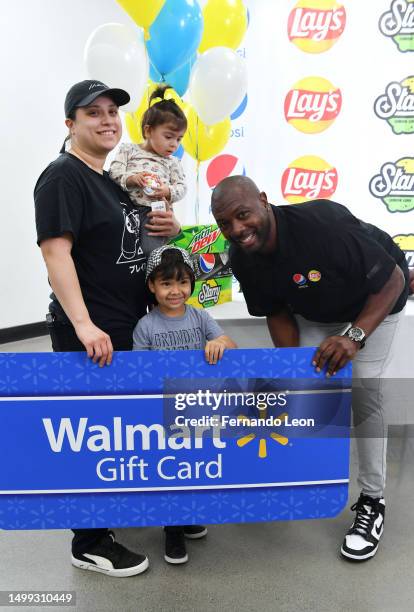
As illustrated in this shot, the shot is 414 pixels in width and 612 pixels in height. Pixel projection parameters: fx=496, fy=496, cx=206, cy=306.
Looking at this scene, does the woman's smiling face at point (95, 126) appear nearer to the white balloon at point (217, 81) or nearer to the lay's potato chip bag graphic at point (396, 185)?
Result: the white balloon at point (217, 81)

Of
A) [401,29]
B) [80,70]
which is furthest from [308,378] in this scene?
[80,70]

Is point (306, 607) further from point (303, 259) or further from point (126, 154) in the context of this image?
point (126, 154)

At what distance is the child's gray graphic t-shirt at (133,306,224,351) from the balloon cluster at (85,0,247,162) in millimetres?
2060

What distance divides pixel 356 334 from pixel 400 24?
12.2 ft

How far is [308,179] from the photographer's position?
4.48 metres

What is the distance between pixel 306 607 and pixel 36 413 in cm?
95

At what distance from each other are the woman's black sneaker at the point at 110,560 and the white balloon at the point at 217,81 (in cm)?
278

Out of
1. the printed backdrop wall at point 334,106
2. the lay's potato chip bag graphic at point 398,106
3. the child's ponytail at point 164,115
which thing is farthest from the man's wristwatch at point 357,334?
the lay's potato chip bag graphic at point 398,106

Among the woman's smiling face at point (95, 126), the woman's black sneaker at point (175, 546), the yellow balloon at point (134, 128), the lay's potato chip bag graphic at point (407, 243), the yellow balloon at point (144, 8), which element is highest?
the yellow balloon at point (144, 8)

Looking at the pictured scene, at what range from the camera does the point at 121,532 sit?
1.82 meters

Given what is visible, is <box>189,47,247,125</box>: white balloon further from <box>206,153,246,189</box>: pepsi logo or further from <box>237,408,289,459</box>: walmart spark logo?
<box>237,408,289,459</box>: walmart spark logo

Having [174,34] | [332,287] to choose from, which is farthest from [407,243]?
[332,287]

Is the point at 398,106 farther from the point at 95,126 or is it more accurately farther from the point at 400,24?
the point at 95,126

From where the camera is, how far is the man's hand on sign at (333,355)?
1367 mm
